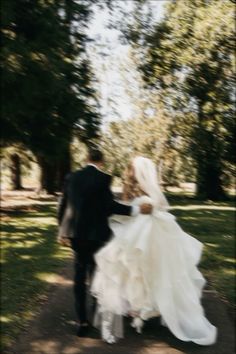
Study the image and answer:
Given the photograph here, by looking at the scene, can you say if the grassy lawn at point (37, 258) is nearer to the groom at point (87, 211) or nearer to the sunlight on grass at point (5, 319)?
the sunlight on grass at point (5, 319)

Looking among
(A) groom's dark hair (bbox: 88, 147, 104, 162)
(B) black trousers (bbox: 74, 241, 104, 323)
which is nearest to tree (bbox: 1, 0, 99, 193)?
(A) groom's dark hair (bbox: 88, 147, 104, 162)

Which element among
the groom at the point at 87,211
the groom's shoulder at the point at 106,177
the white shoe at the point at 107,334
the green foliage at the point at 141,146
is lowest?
the white shoe at the point at 107,334

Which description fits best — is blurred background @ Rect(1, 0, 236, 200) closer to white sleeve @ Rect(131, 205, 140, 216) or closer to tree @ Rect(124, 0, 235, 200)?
tree @ Rect(124, 0, 235, 200)

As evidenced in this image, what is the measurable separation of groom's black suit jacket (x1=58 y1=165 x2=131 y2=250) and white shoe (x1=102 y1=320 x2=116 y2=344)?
3.19 feet

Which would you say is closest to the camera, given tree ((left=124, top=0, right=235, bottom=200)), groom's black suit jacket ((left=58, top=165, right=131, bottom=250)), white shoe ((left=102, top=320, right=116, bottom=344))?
white shoe ((left=102, top=320, right=116, bottom=344))

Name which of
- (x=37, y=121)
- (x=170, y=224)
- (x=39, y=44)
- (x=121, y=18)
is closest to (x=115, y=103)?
(x=121, y=18)

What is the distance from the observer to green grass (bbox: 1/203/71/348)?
653cm

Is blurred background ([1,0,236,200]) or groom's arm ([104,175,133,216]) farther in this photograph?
blurred background ([1,0,236,200])

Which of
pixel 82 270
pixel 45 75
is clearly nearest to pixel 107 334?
pixel 82 270

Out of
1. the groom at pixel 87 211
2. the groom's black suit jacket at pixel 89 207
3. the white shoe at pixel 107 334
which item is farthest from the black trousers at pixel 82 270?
the white shoe at pixel 107 334

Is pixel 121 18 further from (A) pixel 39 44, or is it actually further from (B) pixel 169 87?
(B) pixel 169 87

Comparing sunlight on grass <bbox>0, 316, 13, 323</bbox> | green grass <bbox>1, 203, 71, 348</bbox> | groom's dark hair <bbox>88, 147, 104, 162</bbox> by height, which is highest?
groom's dark hair <bbox>88, 147, 104, 162</bbox>

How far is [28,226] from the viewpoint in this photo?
1617cm

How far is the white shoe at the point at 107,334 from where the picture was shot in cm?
536
